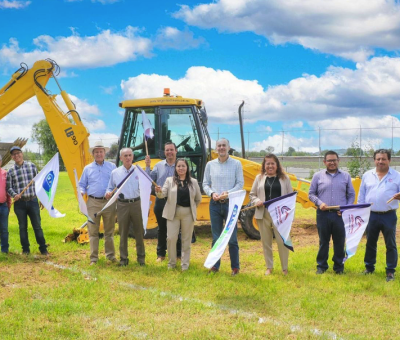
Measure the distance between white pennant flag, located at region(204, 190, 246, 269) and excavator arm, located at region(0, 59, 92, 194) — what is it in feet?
14.8

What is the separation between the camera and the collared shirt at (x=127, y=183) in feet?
22.5

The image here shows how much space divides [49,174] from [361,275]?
197 inches

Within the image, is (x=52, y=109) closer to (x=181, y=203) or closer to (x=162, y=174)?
(x=162, y=174)

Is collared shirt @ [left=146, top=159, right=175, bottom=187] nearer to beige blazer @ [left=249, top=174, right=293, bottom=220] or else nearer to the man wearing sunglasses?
beige blazer @ [left=249, top=174, right=293, bottom=220]

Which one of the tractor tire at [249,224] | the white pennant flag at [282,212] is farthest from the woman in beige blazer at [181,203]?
the tractor tire at [249,224]

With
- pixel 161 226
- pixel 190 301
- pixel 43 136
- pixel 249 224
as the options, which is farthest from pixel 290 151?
pixel 43 136

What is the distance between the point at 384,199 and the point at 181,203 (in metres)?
2.70

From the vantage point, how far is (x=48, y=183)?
7.62m

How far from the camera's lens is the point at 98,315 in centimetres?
485

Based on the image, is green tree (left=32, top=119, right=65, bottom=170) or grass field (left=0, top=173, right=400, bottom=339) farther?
green tree (left=32, top=119, right=65, bottom=170)

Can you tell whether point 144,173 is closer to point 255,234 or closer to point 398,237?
point 255,234

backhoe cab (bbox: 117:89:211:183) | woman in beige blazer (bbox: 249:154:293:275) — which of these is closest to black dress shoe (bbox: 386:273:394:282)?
woman in beige blazer (bbox: 249:154:293:275)

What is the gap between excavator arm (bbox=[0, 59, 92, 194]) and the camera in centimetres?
965

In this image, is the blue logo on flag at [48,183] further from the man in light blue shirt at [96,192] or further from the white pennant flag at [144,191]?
the white pennant flag at [144,191]
